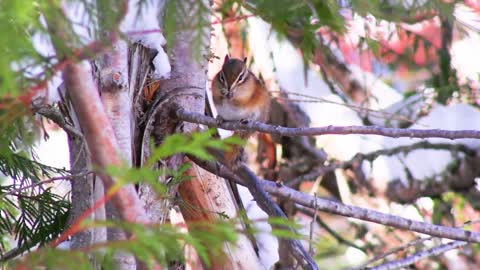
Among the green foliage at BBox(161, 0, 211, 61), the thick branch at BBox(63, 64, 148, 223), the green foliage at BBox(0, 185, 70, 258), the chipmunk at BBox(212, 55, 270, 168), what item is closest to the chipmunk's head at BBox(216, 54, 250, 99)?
the chipmunk at BBox(212, 55, 270, 168)

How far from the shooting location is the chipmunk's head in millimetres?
2771

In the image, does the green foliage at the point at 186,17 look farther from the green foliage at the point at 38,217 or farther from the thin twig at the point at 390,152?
the thin twig at the point at 390,152

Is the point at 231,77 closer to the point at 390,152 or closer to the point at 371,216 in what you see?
the point at 371,216

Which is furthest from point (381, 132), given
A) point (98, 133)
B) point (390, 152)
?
point (390, 152)

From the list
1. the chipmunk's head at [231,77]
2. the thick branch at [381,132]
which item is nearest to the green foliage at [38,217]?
the thick branch at [381,132]

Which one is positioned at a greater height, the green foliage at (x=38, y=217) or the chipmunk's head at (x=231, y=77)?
the chipmunk's head at (x=231, y=77)

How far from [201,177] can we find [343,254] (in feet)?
5.64

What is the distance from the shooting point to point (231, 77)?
109 inches

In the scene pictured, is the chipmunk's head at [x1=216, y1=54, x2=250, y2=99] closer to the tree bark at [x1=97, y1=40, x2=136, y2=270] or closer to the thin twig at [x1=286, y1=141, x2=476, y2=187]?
the thin twig at [x1=286, y1=141, x2=476, y2=187]

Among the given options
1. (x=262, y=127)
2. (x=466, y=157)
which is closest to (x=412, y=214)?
(x=466, y=157)

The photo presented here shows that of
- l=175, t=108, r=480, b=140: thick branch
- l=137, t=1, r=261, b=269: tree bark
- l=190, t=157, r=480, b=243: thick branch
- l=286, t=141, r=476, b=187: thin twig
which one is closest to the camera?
l=175, t=108, r=480, b=140: thick branch

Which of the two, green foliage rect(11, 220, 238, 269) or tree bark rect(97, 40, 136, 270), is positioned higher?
tree bark rect(97, 40, 136, 270)

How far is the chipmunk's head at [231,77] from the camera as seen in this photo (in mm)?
2771

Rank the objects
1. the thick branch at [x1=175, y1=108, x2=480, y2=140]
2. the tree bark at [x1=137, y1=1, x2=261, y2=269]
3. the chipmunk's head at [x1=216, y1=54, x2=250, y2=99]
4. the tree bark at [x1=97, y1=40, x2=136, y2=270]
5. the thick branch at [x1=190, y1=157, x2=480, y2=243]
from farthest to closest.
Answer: the chipmunk's head at [x1=216, y1=54, x2=250, y2=99]
the tree bark at [x1=137, y1=1, x2=261, y2=269]
the thick branch at [x1=190, y1=157, x2=480, y2=243]
the tree bark at [x1=97, y1=40, x2=136, y2=270]
the thick branch at [x1=175, y1=108, x2=480, y2=140]
